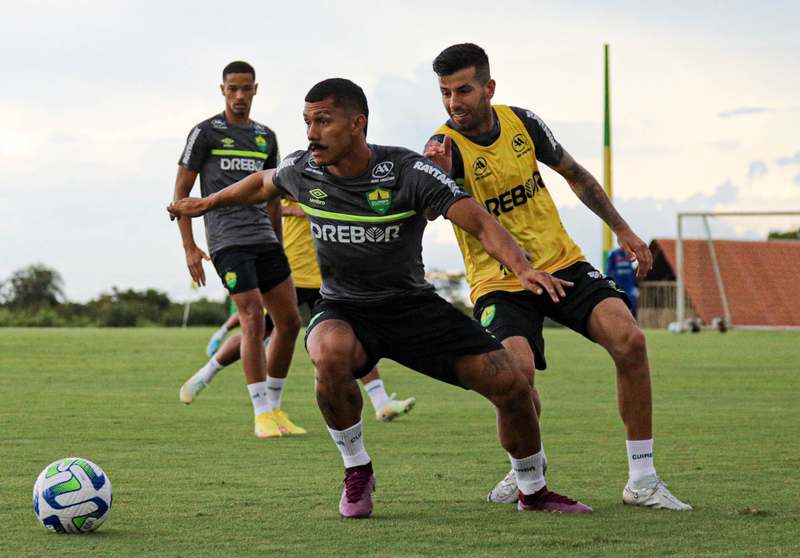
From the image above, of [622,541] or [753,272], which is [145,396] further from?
[753,272]

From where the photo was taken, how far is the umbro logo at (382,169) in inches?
187

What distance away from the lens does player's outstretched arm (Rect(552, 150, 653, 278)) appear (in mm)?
5344

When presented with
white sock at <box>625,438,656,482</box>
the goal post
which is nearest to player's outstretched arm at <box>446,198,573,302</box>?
white sock at <box>625,438,656,482</box>

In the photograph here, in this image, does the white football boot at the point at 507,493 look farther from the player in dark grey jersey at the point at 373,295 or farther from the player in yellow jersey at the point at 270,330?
the player in yellow jersey at the point at 270,330

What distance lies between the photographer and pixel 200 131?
8172mm

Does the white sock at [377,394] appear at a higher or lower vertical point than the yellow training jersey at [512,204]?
lower

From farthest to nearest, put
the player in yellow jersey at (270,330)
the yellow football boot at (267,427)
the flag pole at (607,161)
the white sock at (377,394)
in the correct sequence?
the flag pole at (607,161) < the white sock at (377,394) < the player in yellow jersey at (270,330) < the yellow football boot at (267,427)

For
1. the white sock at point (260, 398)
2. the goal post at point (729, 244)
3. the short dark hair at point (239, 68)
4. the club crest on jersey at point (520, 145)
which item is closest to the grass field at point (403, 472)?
the white sock at point (260, 398)

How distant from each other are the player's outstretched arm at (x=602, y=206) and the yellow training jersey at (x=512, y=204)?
24 cm

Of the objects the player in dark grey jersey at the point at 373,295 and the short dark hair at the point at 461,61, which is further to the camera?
the short dark hair at the point at 461,61

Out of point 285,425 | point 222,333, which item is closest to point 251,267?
point 285,425

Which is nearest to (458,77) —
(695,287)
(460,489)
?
(460,489)

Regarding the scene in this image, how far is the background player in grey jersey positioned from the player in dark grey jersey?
10.3 feet

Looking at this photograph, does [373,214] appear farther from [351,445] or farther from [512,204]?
[351,445]
